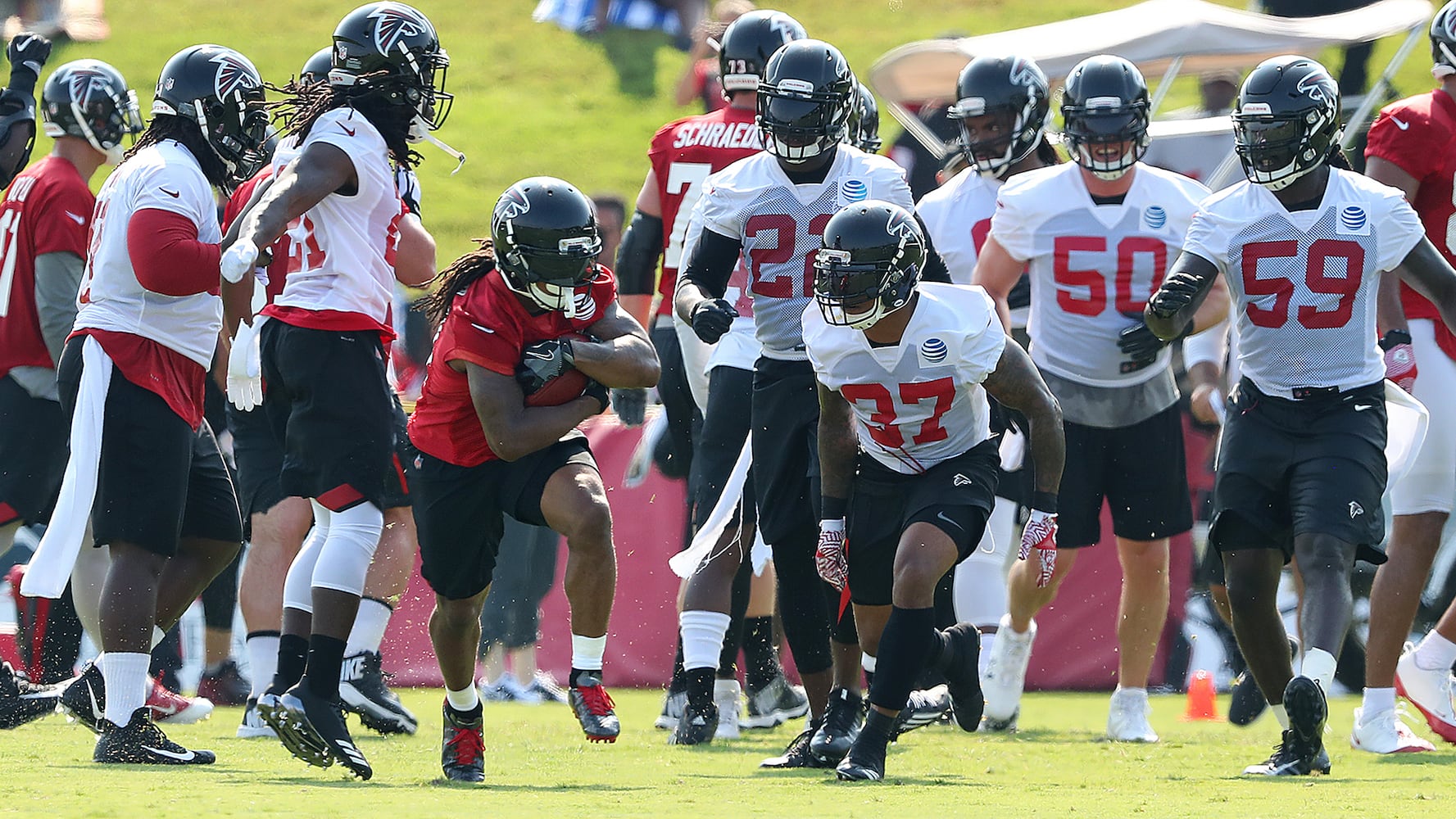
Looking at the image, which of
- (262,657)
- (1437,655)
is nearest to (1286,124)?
(1437,655)

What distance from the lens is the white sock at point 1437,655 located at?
7094 mm

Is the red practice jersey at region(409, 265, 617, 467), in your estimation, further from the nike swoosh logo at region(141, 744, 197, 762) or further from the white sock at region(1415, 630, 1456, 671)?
the white sock at region(1415, 630, 1456, 671)

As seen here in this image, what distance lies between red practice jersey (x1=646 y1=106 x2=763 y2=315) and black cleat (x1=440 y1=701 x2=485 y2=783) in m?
2.26

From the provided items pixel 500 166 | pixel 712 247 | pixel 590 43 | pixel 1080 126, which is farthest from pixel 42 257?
pixel 590 43

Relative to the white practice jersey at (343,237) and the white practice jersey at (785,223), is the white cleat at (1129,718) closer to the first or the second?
the white practice jersey at (785,223)

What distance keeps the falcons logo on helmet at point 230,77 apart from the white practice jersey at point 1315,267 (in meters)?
2.93

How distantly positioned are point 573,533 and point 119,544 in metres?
1.42

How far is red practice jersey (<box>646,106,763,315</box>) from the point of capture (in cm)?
757

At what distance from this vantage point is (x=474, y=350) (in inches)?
231

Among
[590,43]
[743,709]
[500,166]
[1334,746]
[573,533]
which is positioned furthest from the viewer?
[590,43]

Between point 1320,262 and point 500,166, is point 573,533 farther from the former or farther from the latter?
point 500,166

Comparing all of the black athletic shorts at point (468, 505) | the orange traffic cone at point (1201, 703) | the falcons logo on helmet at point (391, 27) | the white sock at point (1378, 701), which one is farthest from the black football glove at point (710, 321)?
the orange traffic cone at point (1201, 703)

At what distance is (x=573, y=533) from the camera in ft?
19.1

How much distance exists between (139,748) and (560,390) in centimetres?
162
